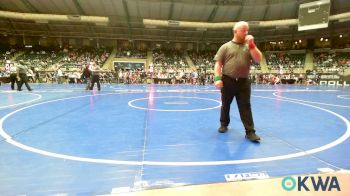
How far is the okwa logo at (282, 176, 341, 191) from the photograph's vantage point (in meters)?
1.51

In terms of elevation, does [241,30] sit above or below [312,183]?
above

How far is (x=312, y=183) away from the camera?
1558mm

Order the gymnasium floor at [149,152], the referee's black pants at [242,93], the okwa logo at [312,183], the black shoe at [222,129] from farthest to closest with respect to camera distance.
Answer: the black shoe at [222,129]
the referee's black pants at [242,93]
the gymnasium floor at [149,152]
the okwa logo at [312,183]

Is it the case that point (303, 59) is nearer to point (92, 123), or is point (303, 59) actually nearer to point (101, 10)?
point (101, 10)

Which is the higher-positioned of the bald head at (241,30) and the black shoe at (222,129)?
the bald head at (241,30)

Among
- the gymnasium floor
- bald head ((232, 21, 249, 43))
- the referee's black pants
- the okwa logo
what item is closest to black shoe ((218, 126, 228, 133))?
the gymnasium floor

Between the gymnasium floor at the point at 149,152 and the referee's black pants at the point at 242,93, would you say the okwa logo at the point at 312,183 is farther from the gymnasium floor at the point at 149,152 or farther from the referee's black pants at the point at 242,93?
the referee's black pants at the point at 242,93

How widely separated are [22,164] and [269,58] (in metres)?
38.1

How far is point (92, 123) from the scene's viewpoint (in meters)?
5.16

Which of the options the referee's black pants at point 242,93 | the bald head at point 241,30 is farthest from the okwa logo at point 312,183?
the bald head at point 241,30

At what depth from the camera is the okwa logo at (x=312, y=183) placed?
1.51m

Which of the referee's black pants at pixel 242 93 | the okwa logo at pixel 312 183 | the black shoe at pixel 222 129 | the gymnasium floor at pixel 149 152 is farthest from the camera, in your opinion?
the black shoe at pixel 222 129

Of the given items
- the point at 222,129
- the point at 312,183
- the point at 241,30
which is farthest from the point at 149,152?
the point at 241,30

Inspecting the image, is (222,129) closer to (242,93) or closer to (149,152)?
(242,93)
